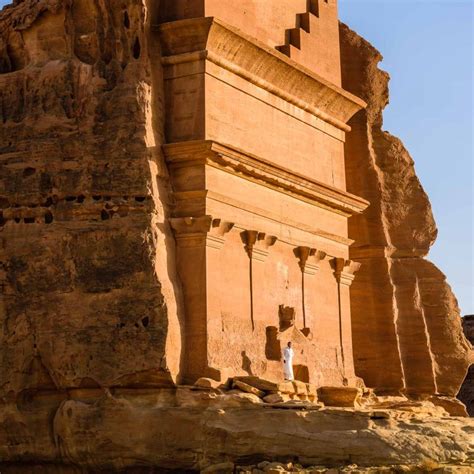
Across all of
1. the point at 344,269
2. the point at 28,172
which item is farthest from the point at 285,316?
the point at 28,172

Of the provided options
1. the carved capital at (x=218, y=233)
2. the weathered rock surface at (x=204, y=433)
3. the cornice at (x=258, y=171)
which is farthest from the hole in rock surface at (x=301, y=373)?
the cornice at (x=258, y=171)

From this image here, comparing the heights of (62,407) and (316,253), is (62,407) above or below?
below

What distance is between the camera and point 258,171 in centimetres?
2064

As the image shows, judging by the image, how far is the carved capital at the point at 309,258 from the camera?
21812 mm

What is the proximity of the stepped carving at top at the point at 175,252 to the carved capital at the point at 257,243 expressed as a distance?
0.12ft

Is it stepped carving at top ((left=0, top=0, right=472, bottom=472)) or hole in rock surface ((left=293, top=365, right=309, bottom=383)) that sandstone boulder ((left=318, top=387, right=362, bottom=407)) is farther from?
hole in rock surface ((left=293, top=365, right=309, bottom=383))

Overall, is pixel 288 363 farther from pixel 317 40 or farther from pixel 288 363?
pixel 317 40

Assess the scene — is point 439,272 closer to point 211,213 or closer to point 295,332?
point 295,332

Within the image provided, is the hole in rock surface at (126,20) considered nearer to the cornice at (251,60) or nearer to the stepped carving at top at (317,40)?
the cornice at (251,60)

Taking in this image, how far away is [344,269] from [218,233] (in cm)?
410

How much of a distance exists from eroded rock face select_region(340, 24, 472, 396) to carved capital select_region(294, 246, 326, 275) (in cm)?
316

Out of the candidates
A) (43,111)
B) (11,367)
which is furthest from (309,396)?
(43,111)

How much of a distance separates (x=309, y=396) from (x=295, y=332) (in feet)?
5.54

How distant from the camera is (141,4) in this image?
1997 cm
